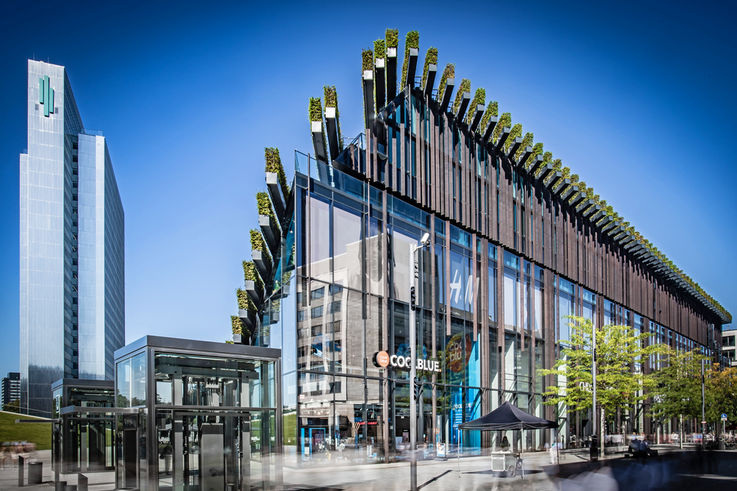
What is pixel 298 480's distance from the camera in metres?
25.6

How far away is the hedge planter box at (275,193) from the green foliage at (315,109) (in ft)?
10.9

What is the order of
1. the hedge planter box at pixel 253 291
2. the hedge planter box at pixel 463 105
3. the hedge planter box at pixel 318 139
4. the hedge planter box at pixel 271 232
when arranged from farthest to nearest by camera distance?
the hedge planter box at pixel 463 105
the hedge planter box at pixel 253 291
the hedge planter box at pixel 271 232
the hedge planter box at pixel 318 139

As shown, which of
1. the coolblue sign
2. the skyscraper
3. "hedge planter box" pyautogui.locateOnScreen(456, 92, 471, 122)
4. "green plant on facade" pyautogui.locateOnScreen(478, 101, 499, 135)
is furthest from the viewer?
the coolblue sign

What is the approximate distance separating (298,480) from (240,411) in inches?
347

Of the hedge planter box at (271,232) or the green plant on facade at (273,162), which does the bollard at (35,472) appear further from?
the green plant on facade at (273,162)

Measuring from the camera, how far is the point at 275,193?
3291cm

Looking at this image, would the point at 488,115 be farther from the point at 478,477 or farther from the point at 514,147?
the point at 478,477

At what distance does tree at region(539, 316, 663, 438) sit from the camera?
153 feet

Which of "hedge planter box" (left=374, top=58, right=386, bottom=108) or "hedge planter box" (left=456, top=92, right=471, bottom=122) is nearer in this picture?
"hedge planter box" (left=374, top=58, right=386, bottom=108)

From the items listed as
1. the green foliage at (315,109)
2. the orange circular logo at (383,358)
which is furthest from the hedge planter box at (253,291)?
the green foliage at (315,109)

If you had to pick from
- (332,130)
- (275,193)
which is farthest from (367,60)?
(275,193)

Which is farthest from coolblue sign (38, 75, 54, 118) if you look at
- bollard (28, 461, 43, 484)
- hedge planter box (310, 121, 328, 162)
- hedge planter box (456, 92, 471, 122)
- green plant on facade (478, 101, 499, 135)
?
bollard (28, 461, 43, 484)

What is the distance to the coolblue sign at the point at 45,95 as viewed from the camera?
447 ft

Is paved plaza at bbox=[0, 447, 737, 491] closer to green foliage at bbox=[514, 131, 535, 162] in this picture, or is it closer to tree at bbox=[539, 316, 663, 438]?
tree at bbox=[539, 316, 663, 438]
